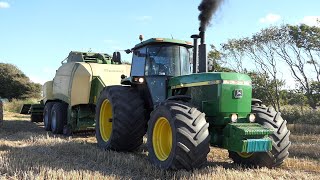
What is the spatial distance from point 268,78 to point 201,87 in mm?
16273

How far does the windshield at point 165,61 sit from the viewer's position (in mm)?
7719

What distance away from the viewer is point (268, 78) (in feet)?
71.4

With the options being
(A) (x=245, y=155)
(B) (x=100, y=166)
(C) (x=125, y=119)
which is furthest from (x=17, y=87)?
(A) (x=245, y=155)

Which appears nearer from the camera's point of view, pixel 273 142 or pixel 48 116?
pixel 273 142

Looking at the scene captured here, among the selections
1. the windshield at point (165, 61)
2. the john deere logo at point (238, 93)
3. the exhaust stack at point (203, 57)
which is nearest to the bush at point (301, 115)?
the windshield at point (165, 61)

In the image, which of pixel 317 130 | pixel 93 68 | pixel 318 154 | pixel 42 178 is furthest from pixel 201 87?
pixel 317 130

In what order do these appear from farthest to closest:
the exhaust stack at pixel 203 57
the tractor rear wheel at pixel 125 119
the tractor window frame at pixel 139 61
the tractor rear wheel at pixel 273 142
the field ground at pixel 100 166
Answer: the tractor window frame at pixel 139 61, the tractor rear wheel at pixel 125 119, the exhaust stack at pixel 203 57, the tractor rear wheel at pixel 273 142, the field ground at pixel 100 166

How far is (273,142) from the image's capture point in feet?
19.8

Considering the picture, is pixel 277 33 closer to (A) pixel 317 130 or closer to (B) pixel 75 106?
(A) pixel 317 130

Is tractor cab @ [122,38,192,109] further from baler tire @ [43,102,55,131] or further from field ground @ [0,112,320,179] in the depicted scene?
baler tire @ [43,102,55,131]

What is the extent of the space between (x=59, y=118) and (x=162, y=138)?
623 centimetres

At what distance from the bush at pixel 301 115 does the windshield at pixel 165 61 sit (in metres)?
10.6

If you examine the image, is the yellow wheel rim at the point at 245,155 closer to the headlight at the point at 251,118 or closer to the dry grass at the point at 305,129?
Answer: the headlight at the point at 251,118

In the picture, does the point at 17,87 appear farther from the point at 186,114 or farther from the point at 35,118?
the point at 186,114
